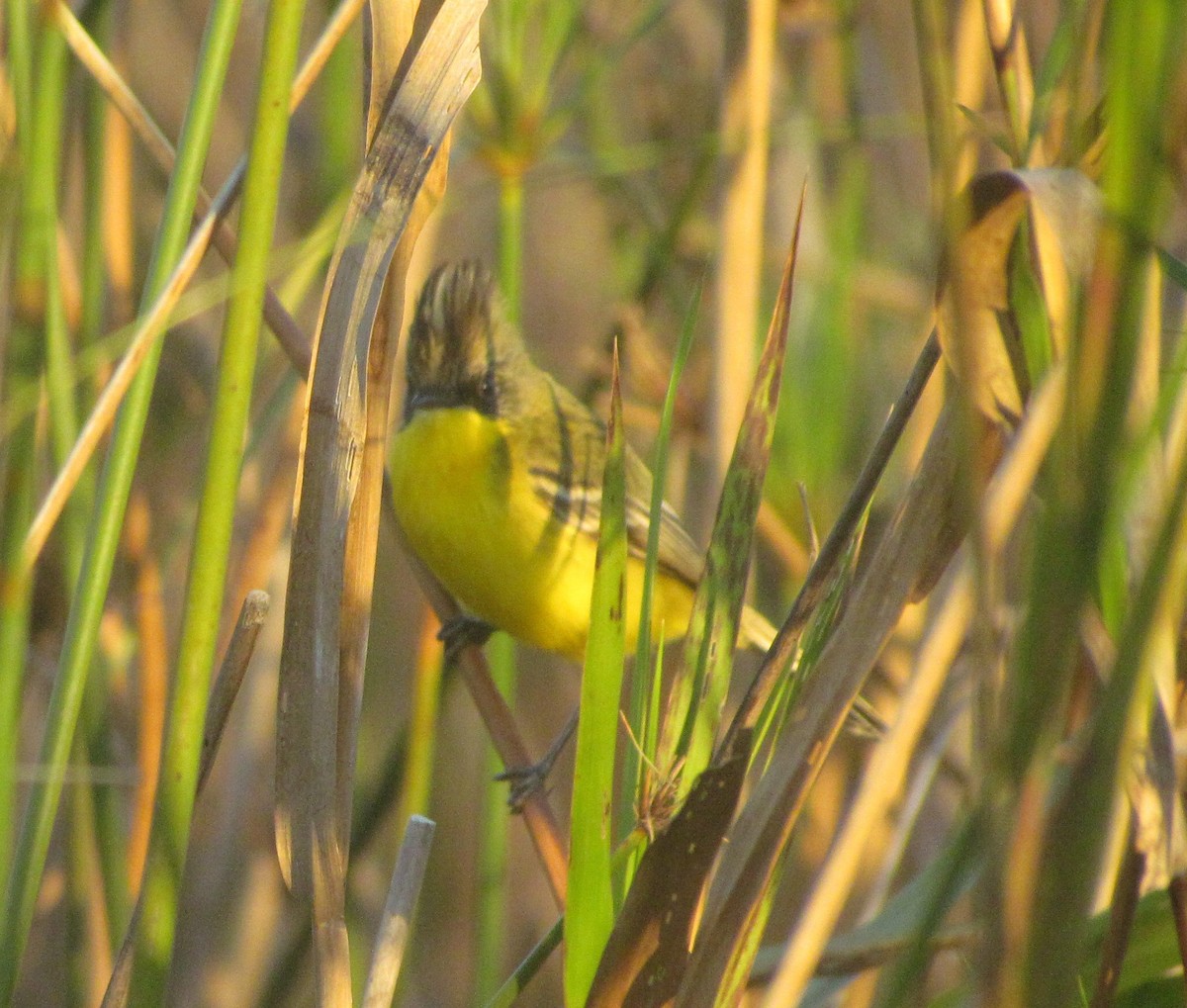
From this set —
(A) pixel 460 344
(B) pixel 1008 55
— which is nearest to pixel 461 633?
(A) pixel 460 344

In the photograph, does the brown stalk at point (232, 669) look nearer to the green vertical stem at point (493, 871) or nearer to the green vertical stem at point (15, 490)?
the green vertical stem at point (15, 490)

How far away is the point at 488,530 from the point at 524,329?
2.12 meters

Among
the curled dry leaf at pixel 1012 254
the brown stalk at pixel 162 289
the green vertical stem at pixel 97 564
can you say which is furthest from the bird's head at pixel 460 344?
the curled dry leaf at pixel 1012 254

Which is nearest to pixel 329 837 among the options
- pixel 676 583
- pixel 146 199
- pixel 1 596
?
pixel 1 596

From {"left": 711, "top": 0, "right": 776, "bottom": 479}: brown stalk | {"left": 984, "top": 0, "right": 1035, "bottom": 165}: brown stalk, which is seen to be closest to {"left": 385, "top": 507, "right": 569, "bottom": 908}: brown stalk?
{"left": 711, "top": 0, "right": 776, "bottom": 479}: brown stalk

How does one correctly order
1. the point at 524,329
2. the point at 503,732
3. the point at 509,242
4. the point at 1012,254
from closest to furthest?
the point at 1012,254 → the point at 503,732 → the point at 509,242 → the point at 524,329

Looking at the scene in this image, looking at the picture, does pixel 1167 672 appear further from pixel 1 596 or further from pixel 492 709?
pixel 1 596

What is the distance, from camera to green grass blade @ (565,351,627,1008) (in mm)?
1268

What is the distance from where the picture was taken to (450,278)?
9.43 feet

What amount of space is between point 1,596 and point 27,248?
1.52ft

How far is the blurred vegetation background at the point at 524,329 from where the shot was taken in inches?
73.1

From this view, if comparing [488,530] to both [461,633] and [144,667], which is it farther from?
[144,667]

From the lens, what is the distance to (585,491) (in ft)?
10.6

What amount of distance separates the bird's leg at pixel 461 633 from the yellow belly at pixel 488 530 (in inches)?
1.7
